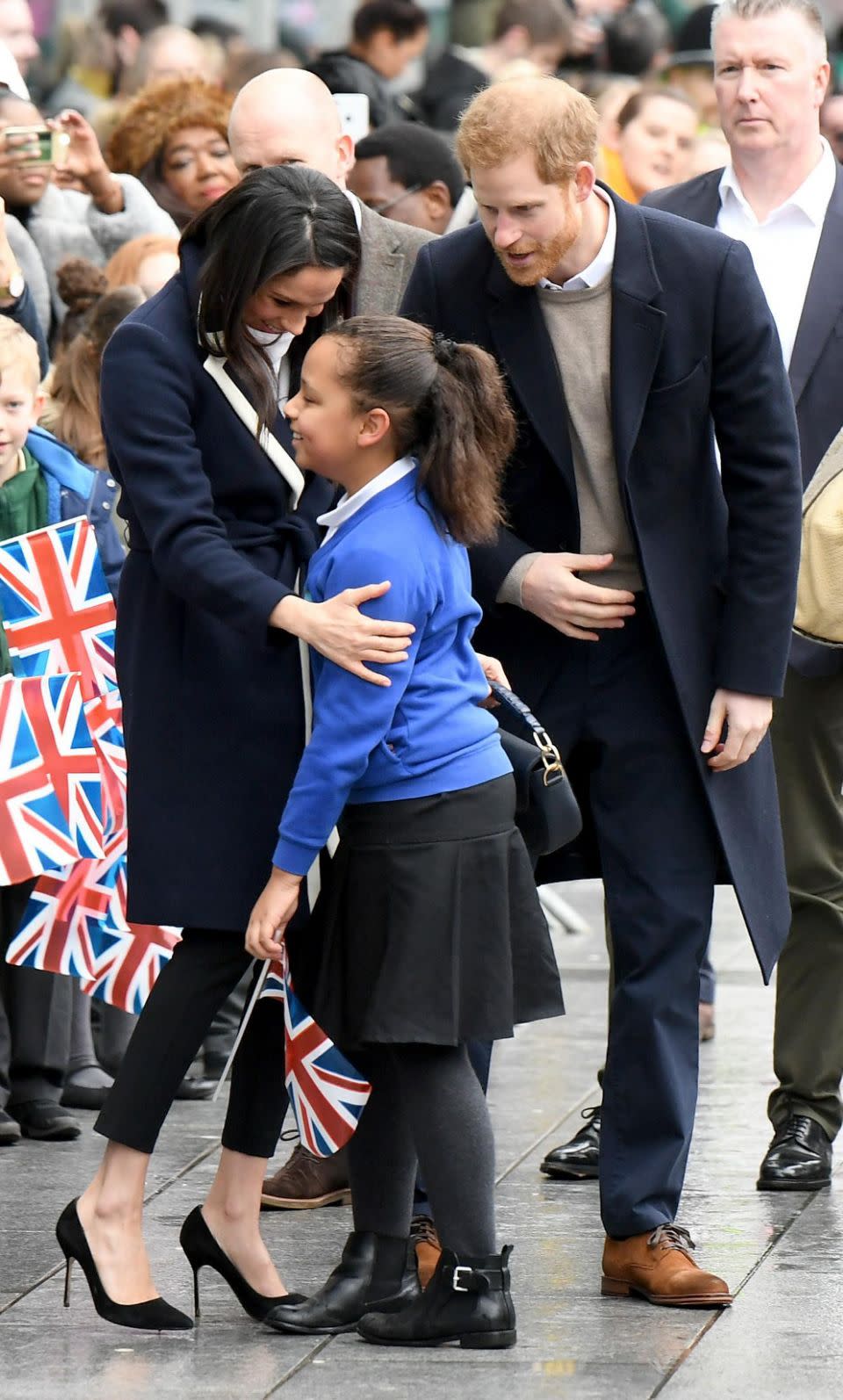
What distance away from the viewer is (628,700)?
441 centimetres

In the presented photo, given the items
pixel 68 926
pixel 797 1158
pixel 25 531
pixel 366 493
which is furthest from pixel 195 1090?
pixel 366 493

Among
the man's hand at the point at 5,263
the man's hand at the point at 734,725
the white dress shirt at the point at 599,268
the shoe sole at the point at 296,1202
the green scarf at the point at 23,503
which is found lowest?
the shoe sole at the point at 296,1202

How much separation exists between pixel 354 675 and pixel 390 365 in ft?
1.63

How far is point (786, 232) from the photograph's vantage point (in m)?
5.43

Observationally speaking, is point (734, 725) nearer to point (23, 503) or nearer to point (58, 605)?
point (58, 605)

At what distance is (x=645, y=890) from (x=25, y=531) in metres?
2.04

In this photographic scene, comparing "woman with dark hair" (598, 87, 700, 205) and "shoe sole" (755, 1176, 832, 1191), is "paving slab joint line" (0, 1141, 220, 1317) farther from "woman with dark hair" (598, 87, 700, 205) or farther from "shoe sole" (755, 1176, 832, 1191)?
"woman with dark hair" (598, 87, 700, 205)

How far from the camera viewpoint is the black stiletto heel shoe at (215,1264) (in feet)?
13.5

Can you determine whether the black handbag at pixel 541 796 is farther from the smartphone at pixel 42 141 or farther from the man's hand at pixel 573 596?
the smartphone at pixel 42 141

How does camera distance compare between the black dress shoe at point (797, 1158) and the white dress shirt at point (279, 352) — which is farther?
the black dress shoe at point (797, 1158)

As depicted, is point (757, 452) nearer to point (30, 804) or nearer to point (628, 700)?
point (628, 700)

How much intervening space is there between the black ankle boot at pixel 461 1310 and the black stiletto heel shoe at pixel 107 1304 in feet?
1.11

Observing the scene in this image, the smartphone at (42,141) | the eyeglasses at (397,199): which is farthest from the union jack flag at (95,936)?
the eyeglasses at (397,199)

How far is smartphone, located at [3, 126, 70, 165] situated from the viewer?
22.7ft
